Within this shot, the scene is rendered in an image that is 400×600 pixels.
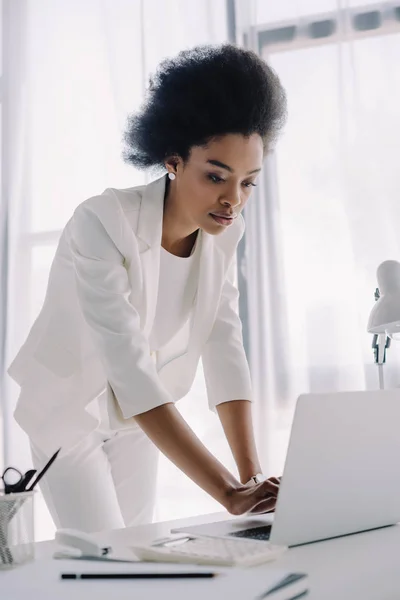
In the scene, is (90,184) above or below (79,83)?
below

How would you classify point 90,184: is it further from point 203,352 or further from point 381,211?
point 203,352

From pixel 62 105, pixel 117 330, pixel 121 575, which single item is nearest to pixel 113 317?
pixel 117 330

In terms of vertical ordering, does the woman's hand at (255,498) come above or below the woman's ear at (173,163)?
below

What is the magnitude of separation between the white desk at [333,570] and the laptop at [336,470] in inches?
1.0

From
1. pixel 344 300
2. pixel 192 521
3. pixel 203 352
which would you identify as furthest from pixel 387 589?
pixel 344 300

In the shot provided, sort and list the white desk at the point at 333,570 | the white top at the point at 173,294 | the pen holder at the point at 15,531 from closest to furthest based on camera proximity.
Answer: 1. the white desk at the point at 333,570
2. the pen holder at the point at 15,531
3. the white top at the point at 173,294

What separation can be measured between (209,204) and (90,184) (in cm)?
192

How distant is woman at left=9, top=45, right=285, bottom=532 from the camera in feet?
4.65

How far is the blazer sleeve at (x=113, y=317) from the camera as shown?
52.3 inches

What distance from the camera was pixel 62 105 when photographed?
11.3 ft

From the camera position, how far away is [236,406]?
1.64 meters

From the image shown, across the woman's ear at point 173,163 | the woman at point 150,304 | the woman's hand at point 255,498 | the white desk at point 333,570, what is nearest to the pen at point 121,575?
the white desk at point 333,570

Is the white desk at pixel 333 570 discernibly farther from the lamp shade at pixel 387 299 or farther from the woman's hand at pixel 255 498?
the lamp shade at pixel 387 299

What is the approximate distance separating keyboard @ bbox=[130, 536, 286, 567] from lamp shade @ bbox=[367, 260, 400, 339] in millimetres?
637
